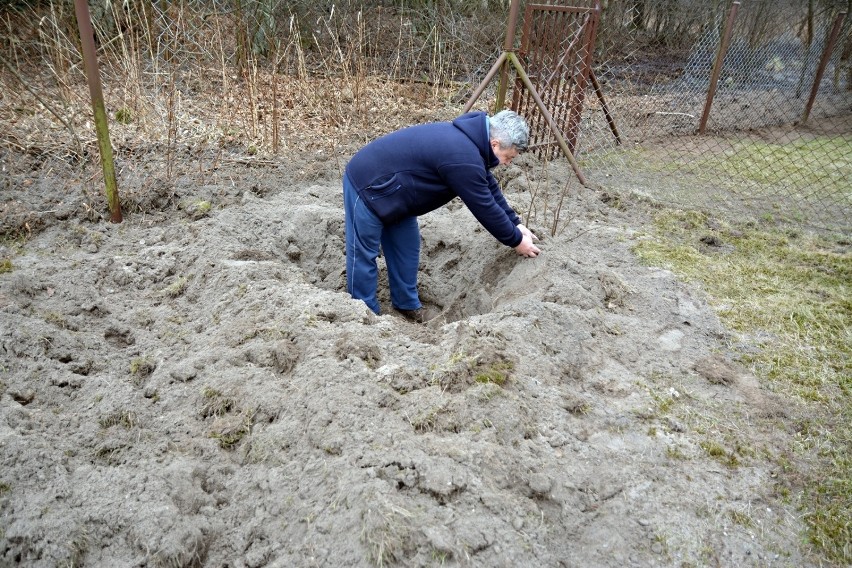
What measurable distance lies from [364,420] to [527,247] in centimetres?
179

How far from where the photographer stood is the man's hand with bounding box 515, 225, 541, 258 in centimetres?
379

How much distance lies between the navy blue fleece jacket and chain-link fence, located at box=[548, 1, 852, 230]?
9.92 ft

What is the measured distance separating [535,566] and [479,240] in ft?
9.32

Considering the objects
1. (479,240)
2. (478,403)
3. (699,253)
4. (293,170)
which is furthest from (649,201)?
(478,403)

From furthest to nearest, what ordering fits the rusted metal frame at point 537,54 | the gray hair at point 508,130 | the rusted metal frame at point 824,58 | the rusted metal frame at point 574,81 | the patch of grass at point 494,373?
the rusted metal frame at point 824,58, the rusted metal frame at point 574,81, the rusted metal frame at point 537,54, the gray hair at point 508,130, the patch of grass at point 494,373

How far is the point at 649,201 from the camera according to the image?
574 centimetres

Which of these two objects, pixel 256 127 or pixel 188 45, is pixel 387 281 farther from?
pixel 188 45

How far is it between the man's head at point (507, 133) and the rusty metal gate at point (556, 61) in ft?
8.93

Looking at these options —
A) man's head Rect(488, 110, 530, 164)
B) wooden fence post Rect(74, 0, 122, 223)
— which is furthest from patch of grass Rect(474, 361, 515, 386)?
wooden fence post Rect(74, 0, 122, 223)

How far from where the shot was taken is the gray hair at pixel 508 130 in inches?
133

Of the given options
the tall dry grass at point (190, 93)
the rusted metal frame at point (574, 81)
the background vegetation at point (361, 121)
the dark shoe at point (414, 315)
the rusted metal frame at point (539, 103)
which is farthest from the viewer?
the rusted metal frame at point (574, 81)

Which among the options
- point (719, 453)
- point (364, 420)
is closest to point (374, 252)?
point (364, 420)

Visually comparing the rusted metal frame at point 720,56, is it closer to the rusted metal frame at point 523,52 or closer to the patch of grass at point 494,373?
the rusted metal frame at point 523,52

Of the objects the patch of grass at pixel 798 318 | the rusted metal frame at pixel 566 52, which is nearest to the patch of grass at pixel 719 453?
the patch of grass at pixel 798 318
